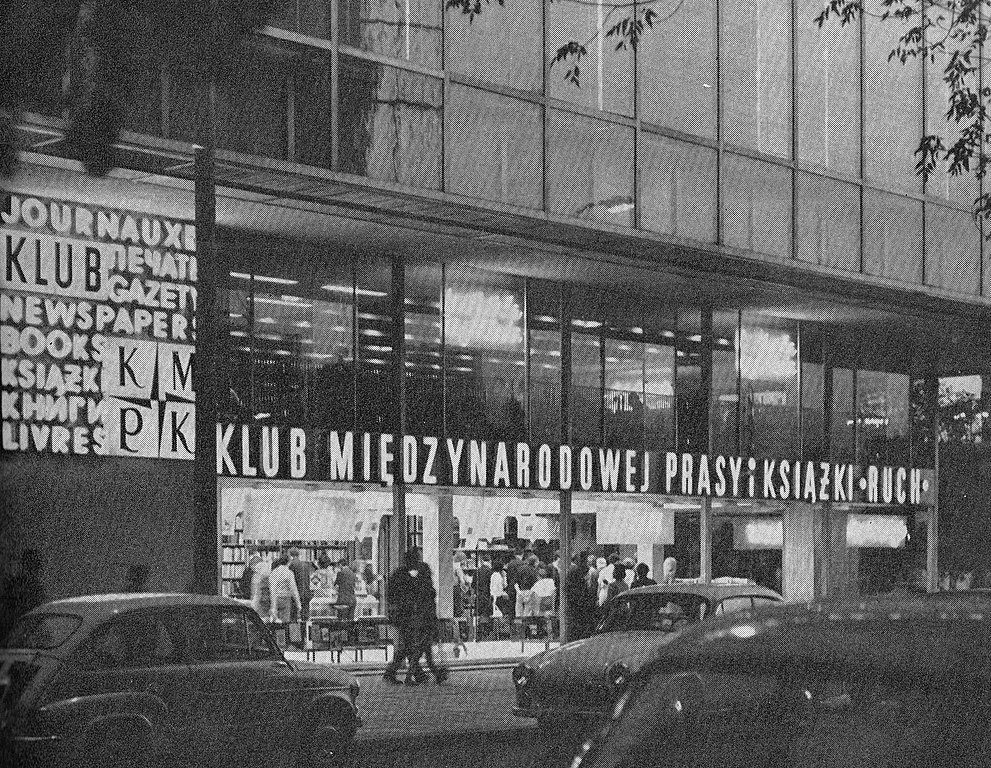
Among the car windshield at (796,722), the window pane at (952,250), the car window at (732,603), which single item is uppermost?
the window pane at (952,250)

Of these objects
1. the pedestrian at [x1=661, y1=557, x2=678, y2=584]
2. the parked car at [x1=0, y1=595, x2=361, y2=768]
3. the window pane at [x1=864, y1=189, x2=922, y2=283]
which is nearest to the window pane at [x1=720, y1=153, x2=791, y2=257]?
the window pane at [x1=864, y1=189, x2=922, y2=283]

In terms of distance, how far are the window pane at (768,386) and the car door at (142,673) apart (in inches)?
783

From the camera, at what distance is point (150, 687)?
10.8m

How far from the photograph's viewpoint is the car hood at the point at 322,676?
1198cm

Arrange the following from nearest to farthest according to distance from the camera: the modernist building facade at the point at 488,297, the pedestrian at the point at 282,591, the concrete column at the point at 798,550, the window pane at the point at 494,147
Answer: the modernist building facade at the point at 488,297
the window pane at the point at 494,147
the pedestrian at the point at 282,591
the concrete column at the point at 798,550

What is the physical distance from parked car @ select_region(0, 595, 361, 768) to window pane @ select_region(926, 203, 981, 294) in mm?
19861

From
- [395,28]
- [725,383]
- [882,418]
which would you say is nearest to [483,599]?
[725,383]

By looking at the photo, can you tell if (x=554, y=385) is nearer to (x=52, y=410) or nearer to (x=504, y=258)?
(x=504, y=258)

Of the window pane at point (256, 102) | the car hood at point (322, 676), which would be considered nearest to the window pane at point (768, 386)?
the window pane at point (256, 102)

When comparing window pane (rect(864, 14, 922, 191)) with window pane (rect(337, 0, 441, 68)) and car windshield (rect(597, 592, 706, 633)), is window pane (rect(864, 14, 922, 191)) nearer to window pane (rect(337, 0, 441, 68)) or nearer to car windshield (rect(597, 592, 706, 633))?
window pane (rect(337, 0, 441, 68))

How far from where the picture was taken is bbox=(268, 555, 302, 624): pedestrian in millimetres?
22078

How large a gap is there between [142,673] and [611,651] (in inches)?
222

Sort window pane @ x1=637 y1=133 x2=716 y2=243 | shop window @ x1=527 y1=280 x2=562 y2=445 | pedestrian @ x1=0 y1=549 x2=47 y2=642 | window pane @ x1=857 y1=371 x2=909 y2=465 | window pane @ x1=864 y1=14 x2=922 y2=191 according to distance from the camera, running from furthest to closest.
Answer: window pane @ x1=857 y1=371 x2=909 y2=465
window pane @ x1=864 y1=14 x2=922 y2=191
shop window @ x1=527 y1=280 x2=562 y2=445
window pane @ x1=637 y1=133 x2=716 y2=243
pedestrian @ x1=0 y1=549 x2=47 y2=642

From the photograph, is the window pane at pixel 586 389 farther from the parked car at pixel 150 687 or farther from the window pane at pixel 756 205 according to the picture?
the parked car at pixel 150 687
